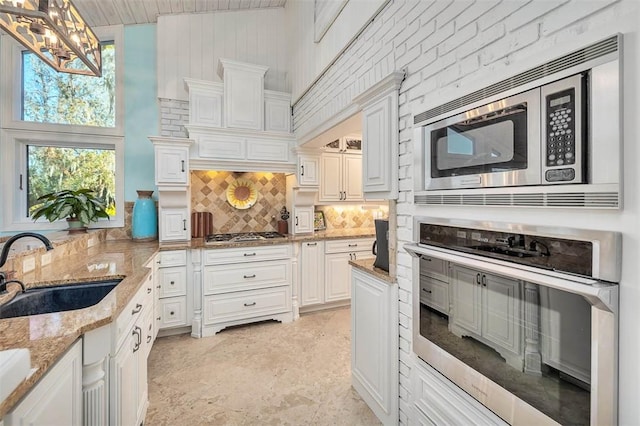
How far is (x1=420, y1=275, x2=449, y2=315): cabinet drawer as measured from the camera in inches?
52.0

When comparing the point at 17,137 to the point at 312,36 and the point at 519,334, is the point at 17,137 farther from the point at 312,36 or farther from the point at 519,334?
the point at 519,334

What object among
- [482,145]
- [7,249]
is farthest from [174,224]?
[482,145]

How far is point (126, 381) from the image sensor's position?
145 centimetres

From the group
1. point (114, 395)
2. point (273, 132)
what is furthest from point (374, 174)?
point (273, 132)

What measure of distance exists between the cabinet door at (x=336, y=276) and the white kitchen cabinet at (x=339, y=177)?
0.77 metres

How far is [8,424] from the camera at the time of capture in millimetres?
722

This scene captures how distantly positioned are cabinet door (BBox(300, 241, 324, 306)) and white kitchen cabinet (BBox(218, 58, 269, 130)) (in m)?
1.61

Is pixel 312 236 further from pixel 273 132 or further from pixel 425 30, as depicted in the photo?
pixel 425 30

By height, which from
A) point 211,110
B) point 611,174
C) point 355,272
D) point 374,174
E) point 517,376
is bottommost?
point 517,376

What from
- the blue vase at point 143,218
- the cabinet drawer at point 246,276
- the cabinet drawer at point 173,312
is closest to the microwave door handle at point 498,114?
the cabinet drawer at point 246,276

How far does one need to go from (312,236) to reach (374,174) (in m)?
1.90

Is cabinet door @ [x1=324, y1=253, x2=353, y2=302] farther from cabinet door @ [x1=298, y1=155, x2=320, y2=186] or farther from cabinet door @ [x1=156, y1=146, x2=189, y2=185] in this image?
cabinet door @ [x1=156, y1=146, x2=189, y2=185]

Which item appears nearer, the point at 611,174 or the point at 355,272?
the point at 611,174

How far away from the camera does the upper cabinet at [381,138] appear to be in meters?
1.66
